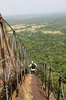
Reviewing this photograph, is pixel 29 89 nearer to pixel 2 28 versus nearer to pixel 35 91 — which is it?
pixel 35 91

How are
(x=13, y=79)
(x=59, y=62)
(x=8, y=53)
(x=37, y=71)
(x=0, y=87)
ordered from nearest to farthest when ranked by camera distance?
(x=0, y=87)
(x=8, y=53)
(x=13, y=79)
(x=37, y=71)
(x=59, y=62)

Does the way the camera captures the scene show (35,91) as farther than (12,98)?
Yes

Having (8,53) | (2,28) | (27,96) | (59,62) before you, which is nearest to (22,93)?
(27,96)

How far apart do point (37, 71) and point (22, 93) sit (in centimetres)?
1267

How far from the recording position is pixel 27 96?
14664mm

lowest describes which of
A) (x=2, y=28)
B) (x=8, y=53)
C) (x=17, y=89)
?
(x=17, y=89)

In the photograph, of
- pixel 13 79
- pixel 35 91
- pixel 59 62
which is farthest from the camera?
pixel 59 62

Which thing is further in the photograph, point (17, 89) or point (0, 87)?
point (17, 89)

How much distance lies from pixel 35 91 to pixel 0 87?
18.4 feet

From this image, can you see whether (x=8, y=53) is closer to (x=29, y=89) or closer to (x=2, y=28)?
(x=2, y=28)

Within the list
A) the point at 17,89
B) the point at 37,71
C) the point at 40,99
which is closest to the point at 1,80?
the point at 17,89

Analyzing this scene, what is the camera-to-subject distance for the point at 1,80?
11.6 meters

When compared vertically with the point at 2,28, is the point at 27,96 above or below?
below

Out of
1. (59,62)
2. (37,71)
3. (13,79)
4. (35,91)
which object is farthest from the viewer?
(59,62)
